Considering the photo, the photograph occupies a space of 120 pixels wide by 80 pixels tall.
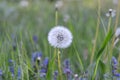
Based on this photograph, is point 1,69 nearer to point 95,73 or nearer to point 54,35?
point 54,35

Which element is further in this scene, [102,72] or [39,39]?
[39,39]

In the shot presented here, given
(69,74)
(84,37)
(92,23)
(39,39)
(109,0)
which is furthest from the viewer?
(109,0)

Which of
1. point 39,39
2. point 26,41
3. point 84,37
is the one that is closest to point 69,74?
point 26,41

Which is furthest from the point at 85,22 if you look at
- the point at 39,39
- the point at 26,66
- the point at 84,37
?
the point at 26,66

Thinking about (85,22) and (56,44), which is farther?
(85,22)

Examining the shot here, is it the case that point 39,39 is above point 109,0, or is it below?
below

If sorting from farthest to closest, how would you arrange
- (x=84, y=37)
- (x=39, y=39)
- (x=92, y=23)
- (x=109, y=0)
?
(x=109, y=0)
(x=92, y=23)
(x=84, y=37)
(x=39, y=39)

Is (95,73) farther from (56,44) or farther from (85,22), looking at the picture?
(85,22)

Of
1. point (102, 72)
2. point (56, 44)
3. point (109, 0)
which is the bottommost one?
point (102, 72)

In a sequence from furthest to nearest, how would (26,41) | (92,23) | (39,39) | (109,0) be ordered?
(109,0)
(92,23)
(39,39)
(26,41)
